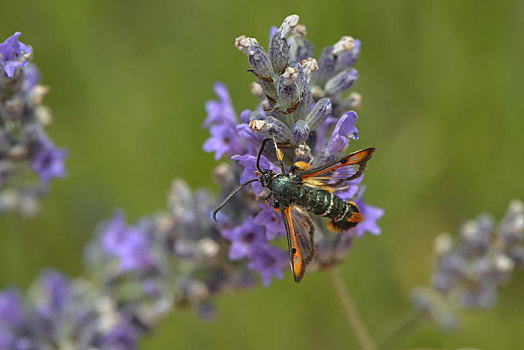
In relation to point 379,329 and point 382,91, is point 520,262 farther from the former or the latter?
point 382,91

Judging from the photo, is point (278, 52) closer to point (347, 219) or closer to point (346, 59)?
point (346, 59)

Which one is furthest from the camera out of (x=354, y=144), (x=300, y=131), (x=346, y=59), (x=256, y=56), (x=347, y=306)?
(x=354, y=144)

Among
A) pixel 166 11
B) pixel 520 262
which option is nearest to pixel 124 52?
pixel 166 11

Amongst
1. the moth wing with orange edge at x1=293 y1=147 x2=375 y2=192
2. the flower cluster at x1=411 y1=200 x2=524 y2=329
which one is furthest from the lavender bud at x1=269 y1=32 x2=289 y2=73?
the flower cluster at x1=411 y1=200 x2=524 y2=329

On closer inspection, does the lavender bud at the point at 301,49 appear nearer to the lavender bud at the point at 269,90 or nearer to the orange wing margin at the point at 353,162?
the lavender bud at the point at 269,90

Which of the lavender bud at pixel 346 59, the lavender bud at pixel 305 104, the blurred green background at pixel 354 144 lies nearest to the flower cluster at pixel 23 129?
the lavender bud at pixel 305 104

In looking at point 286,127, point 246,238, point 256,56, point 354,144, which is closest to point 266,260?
point 246,238
